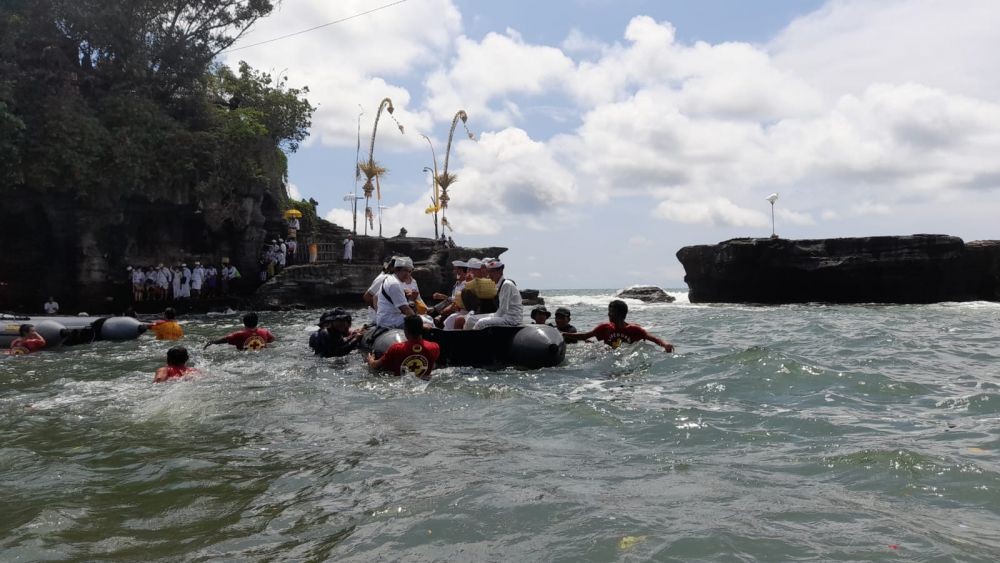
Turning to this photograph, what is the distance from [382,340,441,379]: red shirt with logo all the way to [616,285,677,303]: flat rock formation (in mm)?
37898

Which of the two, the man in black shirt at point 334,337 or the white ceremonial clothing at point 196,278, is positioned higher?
the white ceremonial clothing at point 196,278

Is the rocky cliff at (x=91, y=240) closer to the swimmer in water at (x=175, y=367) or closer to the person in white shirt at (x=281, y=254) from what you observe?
the person in white shirt at (x=281, y=254)

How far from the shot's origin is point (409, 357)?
9.30m

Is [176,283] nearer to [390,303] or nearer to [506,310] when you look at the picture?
[390,303]

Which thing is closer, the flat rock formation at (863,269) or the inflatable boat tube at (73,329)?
the inflatable boat tube at (73,329)

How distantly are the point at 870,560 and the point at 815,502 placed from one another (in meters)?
0.90

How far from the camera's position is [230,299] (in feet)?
100

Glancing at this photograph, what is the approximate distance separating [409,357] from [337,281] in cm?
2369

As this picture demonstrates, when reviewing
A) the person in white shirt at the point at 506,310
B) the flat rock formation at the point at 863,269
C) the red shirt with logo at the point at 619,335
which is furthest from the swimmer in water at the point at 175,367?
the flat rock formation at the point at 863,269

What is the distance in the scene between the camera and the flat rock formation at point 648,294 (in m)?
46.2

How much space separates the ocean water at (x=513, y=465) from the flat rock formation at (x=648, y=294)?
36.4 meters

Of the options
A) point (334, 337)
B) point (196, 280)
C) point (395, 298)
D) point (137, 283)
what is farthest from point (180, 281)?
point (395, 298)

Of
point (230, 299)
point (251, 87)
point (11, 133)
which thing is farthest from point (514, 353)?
point (251, 87)

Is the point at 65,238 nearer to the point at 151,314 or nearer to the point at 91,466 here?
the point at 151,314
